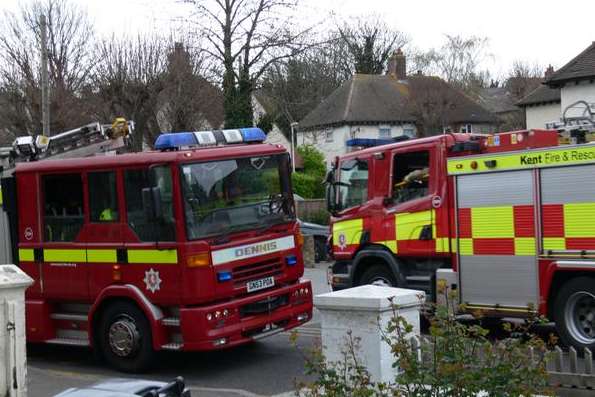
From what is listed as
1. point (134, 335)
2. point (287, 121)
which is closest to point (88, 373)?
point (134, 335)

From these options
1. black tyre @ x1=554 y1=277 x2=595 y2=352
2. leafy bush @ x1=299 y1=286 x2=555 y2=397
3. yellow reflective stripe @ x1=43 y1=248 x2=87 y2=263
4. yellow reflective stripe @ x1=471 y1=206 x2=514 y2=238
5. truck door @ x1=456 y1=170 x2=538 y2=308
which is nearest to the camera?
leafy bush @ x1=299 y1=286 x2=555 y2=397

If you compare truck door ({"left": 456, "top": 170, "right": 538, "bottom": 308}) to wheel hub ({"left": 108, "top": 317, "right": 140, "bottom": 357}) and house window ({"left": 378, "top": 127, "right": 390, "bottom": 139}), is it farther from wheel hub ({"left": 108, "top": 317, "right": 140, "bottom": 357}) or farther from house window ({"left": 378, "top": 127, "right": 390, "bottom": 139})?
house window ({"left": 378, "top": 127, "right": 390, "bottom": 139})

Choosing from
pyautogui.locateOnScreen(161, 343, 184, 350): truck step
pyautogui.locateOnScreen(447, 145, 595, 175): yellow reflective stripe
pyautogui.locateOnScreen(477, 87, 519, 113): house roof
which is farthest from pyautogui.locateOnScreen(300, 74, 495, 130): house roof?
pyautogui.locateOnScreen(161, 343, 184, 350): truck step

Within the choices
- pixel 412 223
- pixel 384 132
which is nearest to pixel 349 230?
pixel 412 223

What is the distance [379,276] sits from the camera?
40.0ft

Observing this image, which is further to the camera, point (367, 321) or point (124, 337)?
point (124, 337)

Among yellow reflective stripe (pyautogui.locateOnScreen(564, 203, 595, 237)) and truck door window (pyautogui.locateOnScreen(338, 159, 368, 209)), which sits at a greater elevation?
truck door window (pyautogui.locateOnScreen(338, 159, 368, 209))

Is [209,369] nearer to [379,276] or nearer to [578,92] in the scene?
[379,276]

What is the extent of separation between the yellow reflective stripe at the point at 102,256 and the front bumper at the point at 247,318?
1.26 metres

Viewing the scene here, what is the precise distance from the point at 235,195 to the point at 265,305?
1.38 metres

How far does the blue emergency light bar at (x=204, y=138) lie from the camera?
9641 mm

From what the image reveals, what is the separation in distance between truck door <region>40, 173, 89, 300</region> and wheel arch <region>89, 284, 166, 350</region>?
32 cm

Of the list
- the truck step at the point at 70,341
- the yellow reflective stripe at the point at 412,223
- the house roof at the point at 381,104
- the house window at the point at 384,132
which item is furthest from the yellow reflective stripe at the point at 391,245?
the house window at the point at 384,132

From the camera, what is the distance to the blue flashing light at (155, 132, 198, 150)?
961 cm
